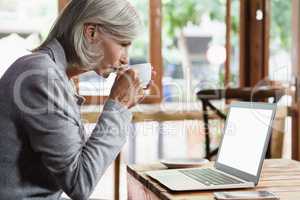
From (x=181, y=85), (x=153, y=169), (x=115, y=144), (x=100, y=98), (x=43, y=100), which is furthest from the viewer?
(x=181, y=85)

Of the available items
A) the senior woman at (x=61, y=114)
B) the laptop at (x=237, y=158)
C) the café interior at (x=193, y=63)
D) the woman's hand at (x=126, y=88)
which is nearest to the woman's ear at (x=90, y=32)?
the senior woman at (x=61, y=114)

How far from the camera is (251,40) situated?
A: 4461 millimetres

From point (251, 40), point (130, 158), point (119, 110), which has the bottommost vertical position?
point (130, 158)

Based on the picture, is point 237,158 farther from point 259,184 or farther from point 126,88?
point 126,88

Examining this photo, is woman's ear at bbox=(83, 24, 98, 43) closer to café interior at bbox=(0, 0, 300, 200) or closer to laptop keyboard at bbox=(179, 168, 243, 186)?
laptop keyboard at bbox=(179, 168, 243, 186)

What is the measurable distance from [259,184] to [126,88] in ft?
1.55

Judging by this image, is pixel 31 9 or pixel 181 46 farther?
pixel 181 46

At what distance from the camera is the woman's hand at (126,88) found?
1353 mm

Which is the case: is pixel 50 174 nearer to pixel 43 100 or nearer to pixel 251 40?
pixel 43 100

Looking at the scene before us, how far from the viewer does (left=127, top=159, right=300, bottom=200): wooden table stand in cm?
126

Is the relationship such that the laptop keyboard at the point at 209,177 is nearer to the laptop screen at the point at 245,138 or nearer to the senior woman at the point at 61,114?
the laptop screen at the point at 245,138

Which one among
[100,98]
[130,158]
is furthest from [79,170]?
[130,158]

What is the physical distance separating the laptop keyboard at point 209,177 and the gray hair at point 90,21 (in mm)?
459

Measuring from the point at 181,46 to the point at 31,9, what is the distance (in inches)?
53.1
